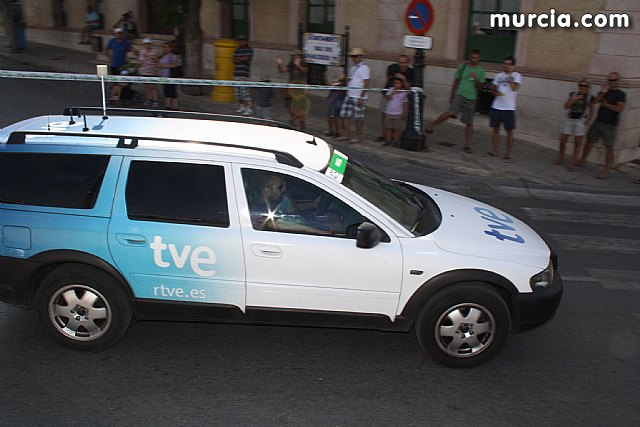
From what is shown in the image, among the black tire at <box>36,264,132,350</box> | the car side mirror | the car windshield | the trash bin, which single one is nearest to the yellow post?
the trash bin

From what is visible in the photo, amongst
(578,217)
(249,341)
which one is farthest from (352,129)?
(249,341)

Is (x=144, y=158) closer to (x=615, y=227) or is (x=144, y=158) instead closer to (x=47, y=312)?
(x=47, y=312)

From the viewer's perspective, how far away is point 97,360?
493cm

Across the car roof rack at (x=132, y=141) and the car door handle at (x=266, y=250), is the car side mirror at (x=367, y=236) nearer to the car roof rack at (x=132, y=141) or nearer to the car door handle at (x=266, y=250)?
the car door handle at (x=266, y=250)

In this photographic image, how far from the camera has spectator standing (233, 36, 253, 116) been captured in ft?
46.6

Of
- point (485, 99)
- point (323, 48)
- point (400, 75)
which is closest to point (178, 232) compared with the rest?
point (400, 75)

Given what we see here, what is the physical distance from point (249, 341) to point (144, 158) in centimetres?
176

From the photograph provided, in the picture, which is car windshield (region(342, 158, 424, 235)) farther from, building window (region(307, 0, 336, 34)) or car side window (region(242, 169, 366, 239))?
building window (region(307, 0, 336, 34))

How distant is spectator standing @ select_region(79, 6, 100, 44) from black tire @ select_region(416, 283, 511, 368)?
23159mm

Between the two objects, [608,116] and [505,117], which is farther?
[505,117]

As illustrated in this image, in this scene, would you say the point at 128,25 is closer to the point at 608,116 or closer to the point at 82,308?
the point at 608,116

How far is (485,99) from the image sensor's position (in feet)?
49.2

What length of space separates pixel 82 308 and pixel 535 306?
356cm

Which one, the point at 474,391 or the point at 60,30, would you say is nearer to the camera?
the point at 474,391
